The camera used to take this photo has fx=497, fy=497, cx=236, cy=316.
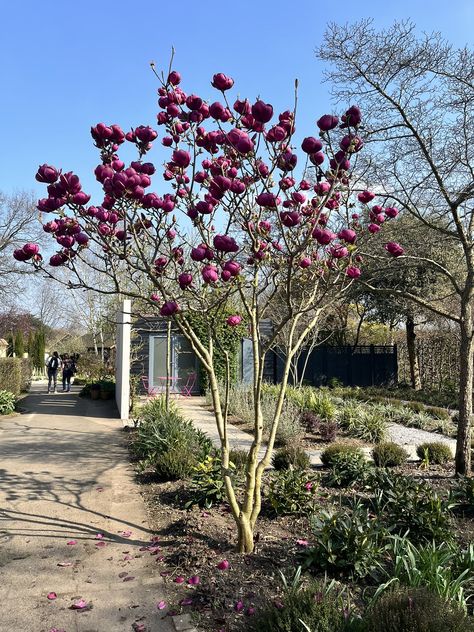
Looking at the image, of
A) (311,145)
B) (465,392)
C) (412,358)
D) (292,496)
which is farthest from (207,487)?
(412,358)

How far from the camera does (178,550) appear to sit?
10.7ft

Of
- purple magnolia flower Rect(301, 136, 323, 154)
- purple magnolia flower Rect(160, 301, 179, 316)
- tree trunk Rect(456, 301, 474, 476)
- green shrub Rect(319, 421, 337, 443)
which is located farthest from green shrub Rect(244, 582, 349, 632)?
green shrub Rect(319, 421, 337, 443)

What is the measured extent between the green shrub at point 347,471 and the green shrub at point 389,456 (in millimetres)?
864

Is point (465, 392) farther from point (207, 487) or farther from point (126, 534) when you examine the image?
point (126, 534)

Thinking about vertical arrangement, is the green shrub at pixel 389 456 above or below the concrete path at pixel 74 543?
above

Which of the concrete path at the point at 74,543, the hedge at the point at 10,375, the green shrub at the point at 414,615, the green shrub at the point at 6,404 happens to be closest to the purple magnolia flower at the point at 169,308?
the concrete path at the point at 74,543

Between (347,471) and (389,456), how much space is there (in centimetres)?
121

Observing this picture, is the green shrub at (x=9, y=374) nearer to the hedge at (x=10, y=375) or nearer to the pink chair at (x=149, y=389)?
the hedge at (x=10, y=375)

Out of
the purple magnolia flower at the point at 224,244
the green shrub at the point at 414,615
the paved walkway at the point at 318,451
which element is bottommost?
the paved walkway at the point at 318,451

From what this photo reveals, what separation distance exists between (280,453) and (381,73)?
404cm

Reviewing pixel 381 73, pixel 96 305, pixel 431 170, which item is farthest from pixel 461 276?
pixel 96 305

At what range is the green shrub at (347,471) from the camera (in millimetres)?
4590

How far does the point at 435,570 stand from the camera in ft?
8.15

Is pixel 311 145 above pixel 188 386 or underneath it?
above
